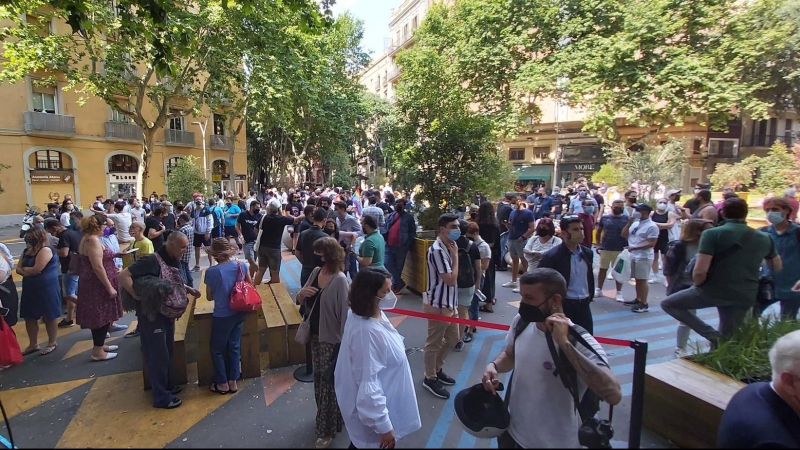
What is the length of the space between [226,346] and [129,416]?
101 centimetres

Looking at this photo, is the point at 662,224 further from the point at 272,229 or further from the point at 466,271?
the point at 272,229

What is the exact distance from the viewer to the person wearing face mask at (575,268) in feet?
12.9

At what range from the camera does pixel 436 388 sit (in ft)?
14.0

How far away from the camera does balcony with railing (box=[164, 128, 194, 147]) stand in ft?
95.9

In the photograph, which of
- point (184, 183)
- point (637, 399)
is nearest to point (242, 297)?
point (637, 399)

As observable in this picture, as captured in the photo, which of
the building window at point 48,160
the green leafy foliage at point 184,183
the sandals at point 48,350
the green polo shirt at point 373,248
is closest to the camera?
the sandals at point 48,350

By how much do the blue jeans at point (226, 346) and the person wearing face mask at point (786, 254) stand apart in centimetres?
585

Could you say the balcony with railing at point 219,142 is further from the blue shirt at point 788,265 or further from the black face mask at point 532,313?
the black face mask at point 532,313

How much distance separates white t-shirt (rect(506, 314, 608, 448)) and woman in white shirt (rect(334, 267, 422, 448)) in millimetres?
800

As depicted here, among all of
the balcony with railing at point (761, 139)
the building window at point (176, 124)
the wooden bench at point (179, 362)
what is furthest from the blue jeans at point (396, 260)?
the balcony with railing at point (761, 139)

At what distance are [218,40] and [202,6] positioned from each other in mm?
1462

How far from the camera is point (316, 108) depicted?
90.9ft

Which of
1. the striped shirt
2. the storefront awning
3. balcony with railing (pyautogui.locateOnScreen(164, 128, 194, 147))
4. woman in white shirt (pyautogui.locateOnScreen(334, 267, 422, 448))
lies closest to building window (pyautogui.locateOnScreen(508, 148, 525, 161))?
the storefront awning

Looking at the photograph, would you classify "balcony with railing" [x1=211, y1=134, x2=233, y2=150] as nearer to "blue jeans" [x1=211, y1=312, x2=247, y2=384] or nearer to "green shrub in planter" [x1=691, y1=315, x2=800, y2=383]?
"blue jeans" [x1=211, y1=312, x2=247, y2=384]
